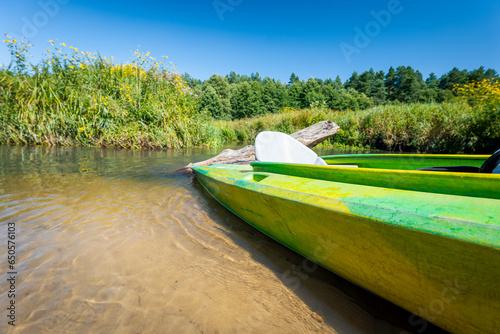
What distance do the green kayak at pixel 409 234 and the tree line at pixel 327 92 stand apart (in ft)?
110

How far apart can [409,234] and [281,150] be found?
→ 2154mm

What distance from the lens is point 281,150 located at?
2879mm

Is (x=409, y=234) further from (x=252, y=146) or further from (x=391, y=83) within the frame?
(x=391, y=83)

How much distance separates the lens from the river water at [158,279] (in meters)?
0.96

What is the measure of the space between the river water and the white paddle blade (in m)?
1.01

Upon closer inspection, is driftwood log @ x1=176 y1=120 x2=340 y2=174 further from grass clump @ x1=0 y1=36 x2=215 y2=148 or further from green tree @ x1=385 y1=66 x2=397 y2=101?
green tree @ x1=385 y1=66 x2=397 y2=101

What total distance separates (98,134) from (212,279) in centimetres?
714

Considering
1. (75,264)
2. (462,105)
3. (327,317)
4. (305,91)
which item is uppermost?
(305,91)

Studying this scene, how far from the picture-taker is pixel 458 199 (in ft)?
3.10

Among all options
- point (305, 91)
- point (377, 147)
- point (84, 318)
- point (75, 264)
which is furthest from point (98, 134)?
point (305, 91)

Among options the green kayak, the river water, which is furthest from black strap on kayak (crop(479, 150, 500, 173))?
the river water

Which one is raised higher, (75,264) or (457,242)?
(457,242)

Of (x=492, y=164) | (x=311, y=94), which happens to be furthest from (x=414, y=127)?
(x=311, y=94)

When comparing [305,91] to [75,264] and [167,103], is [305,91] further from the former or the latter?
[75,264]
